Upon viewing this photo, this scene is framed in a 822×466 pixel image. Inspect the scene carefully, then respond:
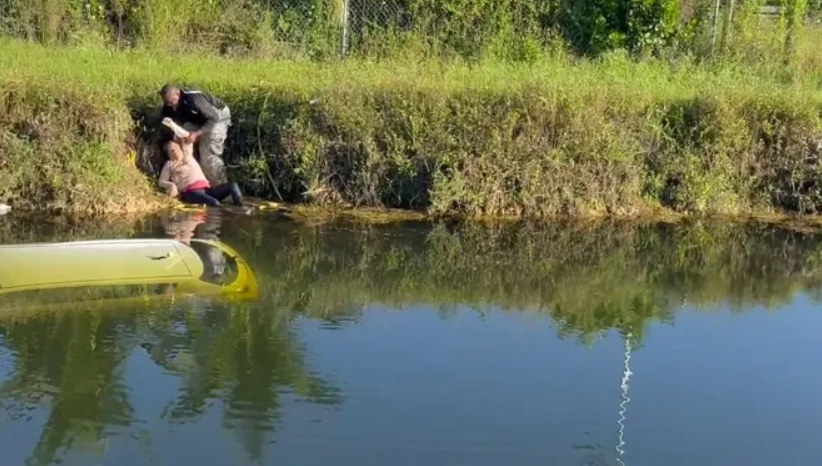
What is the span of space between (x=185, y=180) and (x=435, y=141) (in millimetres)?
2352

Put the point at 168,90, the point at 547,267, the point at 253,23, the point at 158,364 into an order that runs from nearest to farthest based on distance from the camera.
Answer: the point at 158,364
the point at 547,267
the point at 168,90
the point at 253,23

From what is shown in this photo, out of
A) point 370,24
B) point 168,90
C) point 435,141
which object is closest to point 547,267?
point 435,141

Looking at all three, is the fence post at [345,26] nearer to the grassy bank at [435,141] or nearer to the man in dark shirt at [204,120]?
the grassy bank at [435,141]

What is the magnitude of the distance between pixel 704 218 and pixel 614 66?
2462 mm

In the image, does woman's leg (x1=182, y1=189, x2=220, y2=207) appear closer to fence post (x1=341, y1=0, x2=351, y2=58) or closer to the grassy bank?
the grassy bank

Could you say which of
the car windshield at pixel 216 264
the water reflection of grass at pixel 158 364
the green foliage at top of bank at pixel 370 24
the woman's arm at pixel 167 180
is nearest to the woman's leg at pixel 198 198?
the woman's arm at pixel 167 180

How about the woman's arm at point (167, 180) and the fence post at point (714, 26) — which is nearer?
the woman's arm at point (167, 180)

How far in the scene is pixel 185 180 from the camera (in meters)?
10.4

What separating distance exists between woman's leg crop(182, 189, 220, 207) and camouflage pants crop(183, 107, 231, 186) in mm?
266

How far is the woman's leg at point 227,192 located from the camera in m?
10.4

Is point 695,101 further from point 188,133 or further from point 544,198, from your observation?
point 188,133

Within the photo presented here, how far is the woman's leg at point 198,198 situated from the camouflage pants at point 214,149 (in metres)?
0.27

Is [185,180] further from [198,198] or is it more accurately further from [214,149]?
[214,149]

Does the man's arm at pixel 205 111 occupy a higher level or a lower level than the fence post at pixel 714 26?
lower
